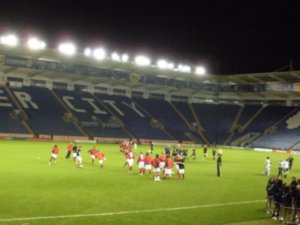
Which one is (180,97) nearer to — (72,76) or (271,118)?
(271,118)

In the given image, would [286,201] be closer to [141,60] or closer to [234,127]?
[141,60]

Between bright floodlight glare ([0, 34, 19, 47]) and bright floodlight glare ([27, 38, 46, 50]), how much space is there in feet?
5.94

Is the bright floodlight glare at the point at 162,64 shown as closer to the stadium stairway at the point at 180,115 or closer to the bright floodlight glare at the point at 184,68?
the bright floodlight glare at the point at 184,68

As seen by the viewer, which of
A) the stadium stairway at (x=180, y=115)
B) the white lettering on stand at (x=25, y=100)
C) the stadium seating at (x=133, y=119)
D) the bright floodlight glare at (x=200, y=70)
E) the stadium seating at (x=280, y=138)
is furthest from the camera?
the stadium stairway at (x=180, y=115)

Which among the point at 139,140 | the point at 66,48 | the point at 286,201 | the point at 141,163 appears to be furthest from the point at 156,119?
the point at 286,201

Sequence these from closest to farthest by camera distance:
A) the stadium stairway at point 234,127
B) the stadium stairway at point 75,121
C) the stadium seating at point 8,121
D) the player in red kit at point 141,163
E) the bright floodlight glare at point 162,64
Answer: the player in red kit at point 141,163
the stadium seating at point 8,121
the stadium stairway at point 75,121
the bright floodlight glare at point 162,64
the stadium stairway at point 234,127

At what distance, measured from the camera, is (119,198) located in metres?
19.7

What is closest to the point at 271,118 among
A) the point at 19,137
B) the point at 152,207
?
the point at 19,137

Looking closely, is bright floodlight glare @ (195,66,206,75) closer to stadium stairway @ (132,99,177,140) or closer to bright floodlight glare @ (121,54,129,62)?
stadium stairway @ (132,99,177,140)

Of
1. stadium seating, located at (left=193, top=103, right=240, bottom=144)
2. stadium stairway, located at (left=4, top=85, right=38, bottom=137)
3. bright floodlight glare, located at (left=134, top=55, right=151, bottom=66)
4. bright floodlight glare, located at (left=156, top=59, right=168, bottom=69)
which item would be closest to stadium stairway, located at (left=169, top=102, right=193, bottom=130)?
stadium seating, located at (left=193, top=103, right=240, bottom=144)

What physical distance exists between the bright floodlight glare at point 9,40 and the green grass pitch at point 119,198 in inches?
1136

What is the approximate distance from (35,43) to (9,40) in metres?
3.43

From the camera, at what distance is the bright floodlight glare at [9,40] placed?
54.9 metres

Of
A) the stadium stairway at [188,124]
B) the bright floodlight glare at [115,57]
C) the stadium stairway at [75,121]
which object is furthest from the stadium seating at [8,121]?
the stadium stairway at [188,124]
